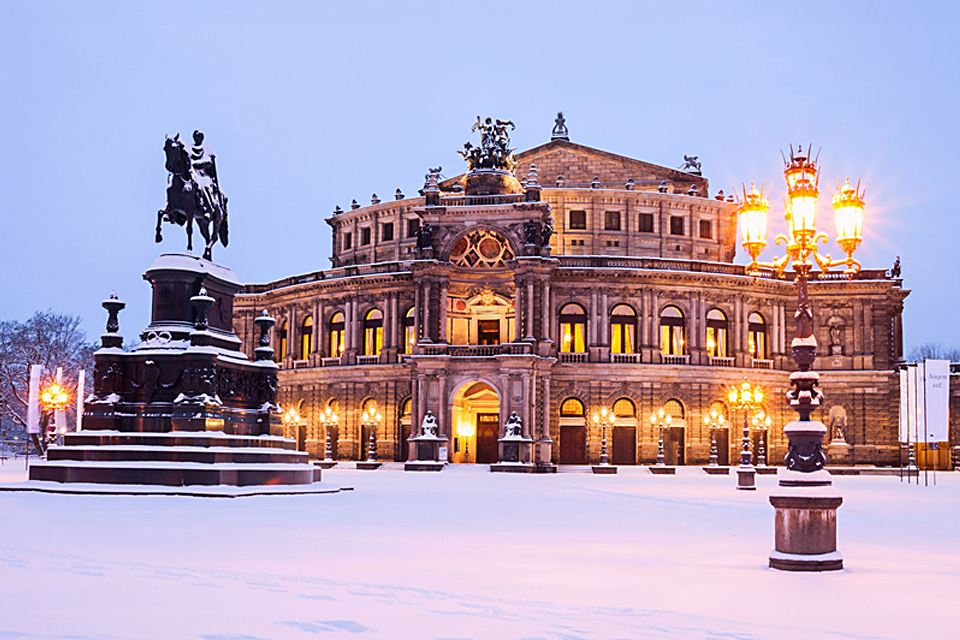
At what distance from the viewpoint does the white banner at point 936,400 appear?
1721 inches

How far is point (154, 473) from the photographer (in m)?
24.8

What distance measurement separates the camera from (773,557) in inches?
492

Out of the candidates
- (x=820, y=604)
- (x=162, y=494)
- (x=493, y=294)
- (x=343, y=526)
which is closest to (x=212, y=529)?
(x=343, y=526)

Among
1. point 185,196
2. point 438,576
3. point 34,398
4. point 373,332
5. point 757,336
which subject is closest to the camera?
point 438,576

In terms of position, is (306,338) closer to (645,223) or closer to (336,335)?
(336,335)

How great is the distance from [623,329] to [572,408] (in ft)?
18.9

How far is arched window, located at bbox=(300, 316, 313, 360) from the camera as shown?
70.0 meters

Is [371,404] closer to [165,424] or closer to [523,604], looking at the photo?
[165,424]

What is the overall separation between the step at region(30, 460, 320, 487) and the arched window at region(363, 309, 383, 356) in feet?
130

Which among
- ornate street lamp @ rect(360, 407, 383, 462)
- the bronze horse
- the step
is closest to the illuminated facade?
ornate street lamp @ rect(360, 407, 383, 462)

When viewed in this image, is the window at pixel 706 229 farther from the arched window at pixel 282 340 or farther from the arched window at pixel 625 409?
the arched window at pixel 282 340

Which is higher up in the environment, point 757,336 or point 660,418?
point 757,336

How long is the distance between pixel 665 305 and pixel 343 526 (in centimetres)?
4721

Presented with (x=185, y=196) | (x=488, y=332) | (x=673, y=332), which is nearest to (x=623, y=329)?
(x=673, y=332)
